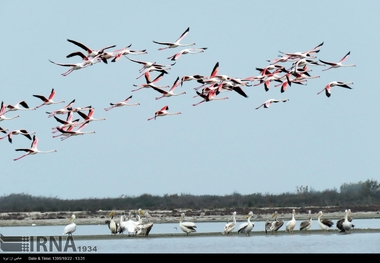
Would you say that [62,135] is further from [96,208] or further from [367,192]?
[367,192]

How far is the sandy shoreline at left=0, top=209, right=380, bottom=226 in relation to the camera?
46188 mm

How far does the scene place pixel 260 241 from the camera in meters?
29.2

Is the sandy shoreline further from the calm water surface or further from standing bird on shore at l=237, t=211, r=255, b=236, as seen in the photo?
the calm water surface

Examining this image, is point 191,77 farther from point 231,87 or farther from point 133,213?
point 133,213

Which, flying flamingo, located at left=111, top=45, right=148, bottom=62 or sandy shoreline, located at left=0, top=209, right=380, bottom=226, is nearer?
flying flamingo, located at left=111, top=45, right=148, bottom=62

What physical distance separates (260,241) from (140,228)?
15.0 ft

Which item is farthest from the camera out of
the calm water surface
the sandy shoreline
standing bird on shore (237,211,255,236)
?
the sandy shoreline

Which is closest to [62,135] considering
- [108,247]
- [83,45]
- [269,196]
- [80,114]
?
[80,114]

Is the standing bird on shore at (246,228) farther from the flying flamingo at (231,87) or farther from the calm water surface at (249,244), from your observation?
the flying flamingo at (231,87)

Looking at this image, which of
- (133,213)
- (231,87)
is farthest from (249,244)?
(133,213)

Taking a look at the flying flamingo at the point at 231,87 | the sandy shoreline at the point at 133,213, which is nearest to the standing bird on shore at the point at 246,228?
the flying flamingo at the point at 231,87

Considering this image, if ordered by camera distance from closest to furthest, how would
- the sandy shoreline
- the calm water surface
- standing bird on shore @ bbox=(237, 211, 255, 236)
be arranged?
the calm water surface, standing bird on shore @ bbox=(237, 211, 255, 236), the sandy shoreline

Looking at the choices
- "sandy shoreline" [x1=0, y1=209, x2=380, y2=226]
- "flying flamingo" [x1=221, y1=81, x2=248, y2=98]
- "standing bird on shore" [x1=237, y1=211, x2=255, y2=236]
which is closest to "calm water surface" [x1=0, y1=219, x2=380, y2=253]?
"standing bird on shore" [x1=237, y1=211, x2=255, y2=236]

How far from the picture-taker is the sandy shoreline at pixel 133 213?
152 ft
